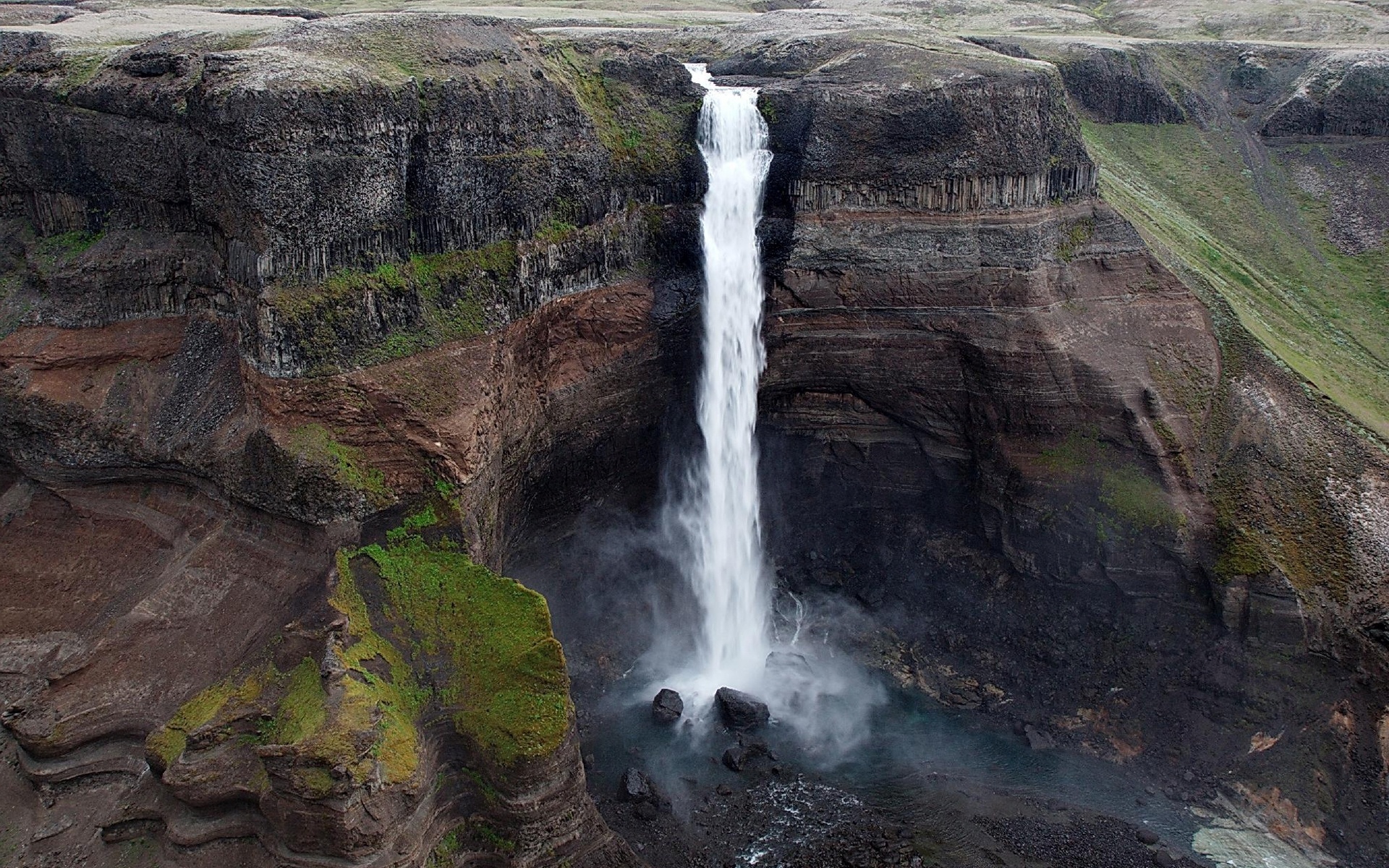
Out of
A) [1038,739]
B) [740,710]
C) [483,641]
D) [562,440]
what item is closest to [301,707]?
[483,641]

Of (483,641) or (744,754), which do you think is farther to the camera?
(744,754)

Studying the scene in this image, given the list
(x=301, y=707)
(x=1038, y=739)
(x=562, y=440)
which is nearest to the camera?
(x=301, y=707)

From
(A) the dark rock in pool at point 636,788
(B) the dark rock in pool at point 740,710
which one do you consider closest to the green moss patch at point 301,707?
(A) the dark rock in pool at point 636,788

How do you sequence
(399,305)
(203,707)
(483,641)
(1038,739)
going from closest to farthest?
(203,707)
(483,641)
(399,305)
(1038,739)

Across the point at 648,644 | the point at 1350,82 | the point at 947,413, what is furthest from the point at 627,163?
the point at 1350,82

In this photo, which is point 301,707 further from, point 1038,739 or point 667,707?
point 1038,739
